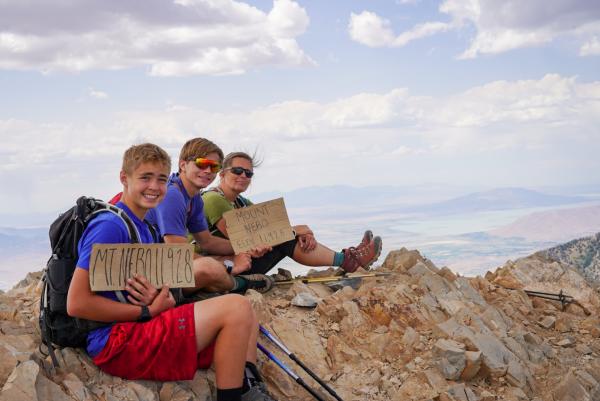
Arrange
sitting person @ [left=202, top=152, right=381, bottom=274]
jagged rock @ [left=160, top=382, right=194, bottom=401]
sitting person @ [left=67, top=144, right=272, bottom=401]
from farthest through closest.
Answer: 1. sitting person @ [left=202, top=152, right=381, bottom=274]
2. jagged rock @ [left=160, top=382, right=194, bottom=401]
3. sitting person @ [left=67, top=144, right=272, bottom=401]

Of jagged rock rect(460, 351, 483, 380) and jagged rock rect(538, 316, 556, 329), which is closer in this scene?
jagged rock rect(460, 351, 483, 380)

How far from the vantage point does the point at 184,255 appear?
5914 millimetres

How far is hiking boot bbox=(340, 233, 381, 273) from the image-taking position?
9.28m

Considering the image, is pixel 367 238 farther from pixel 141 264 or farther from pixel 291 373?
pixel 141 264

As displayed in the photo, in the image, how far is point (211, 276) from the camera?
718cm

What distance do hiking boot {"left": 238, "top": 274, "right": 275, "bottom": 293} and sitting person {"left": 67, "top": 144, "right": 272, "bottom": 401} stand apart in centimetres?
283

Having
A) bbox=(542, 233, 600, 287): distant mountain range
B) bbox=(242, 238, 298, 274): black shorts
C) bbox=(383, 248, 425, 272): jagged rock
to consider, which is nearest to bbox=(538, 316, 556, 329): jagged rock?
bbox=(383, 248, 425, 272): jagged rock

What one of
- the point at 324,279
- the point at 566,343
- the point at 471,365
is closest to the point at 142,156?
the point at 324,279

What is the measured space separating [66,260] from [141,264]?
615mm

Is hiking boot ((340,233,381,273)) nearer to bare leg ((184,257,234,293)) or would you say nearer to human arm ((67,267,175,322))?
bare leg ((184,257,234,293))

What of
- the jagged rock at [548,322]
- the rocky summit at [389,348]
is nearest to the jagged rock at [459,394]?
the rocky summit at [389,348]

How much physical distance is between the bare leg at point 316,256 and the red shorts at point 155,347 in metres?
3.40

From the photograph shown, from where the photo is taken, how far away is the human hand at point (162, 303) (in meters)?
5.38

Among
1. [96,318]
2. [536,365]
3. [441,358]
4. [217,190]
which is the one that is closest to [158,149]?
[96,318]
